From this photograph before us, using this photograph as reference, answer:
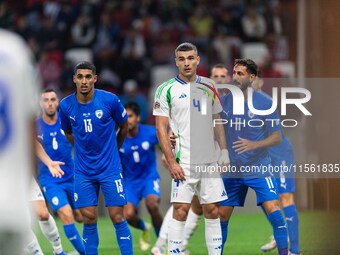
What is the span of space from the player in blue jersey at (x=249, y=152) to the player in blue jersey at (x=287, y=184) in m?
0.84

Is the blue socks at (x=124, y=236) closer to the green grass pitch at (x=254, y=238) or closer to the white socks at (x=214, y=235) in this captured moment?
the white socks at (x=214, y=235)

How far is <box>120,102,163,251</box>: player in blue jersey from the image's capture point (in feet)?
40.4

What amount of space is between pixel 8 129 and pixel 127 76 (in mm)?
15332

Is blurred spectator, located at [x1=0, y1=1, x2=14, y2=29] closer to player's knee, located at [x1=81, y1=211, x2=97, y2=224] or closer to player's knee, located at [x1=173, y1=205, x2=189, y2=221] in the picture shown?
player's knee, located at [x1=81, y1=211, x2=97, y2=224]

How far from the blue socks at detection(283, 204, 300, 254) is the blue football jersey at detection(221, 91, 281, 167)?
54.4 inches

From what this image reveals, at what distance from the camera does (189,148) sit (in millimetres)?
9562

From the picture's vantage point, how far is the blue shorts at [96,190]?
9.96 m

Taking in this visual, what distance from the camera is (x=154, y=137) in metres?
12.5

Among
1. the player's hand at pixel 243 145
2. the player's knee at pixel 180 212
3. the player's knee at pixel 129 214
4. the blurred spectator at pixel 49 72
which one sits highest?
the blurred spectator at pixel 49 72

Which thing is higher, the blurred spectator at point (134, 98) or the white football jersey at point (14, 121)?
the blurred spectator at point (134, 98)

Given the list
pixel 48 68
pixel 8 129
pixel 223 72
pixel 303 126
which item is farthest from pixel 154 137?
pixel 48 68

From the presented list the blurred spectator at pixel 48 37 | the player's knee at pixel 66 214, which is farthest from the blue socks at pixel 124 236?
the blurred spectator at pixel 48 37

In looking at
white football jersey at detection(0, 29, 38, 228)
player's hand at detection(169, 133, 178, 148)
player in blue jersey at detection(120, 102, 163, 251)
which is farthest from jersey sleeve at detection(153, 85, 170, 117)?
white football jersey at detection(0, 29, 38, 228)

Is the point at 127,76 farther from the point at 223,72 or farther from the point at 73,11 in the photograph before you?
the point at 223,72
